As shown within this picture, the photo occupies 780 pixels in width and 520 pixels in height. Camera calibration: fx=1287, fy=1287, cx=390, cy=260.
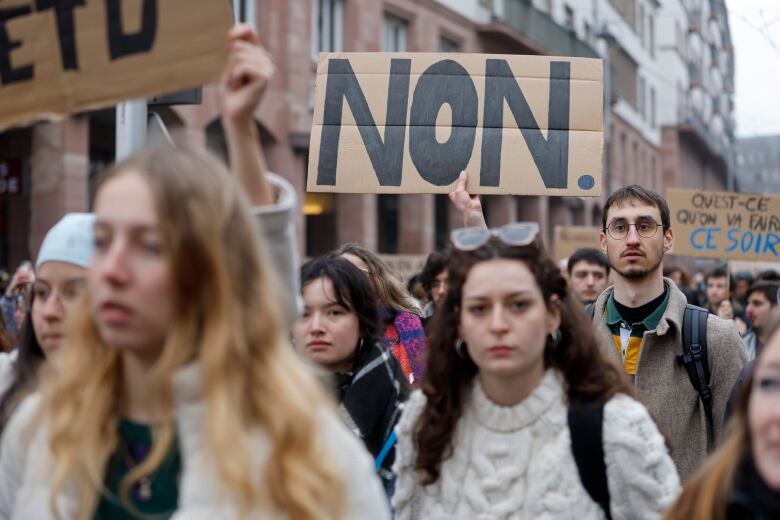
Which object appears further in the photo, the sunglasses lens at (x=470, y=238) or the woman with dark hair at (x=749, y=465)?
the sunglasses lens at (x=470, y=238)

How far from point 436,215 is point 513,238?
86.4 feet

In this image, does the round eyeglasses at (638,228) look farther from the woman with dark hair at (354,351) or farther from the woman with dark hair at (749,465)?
the woman with dark hair at (749,465)

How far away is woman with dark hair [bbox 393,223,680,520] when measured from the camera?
11.1 feet

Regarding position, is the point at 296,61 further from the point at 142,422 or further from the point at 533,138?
the point at 142,422

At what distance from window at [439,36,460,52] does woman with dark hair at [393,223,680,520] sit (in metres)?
23.9

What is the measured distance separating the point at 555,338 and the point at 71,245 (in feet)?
4.61

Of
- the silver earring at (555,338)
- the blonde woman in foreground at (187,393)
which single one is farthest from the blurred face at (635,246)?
the blonde woman in foreground at (187,393)

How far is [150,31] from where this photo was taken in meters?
3.36

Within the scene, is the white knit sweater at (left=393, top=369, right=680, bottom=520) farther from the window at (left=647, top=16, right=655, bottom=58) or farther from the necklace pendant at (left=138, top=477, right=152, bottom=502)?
the window at (left=647, top=16, right=655, bottom=58)

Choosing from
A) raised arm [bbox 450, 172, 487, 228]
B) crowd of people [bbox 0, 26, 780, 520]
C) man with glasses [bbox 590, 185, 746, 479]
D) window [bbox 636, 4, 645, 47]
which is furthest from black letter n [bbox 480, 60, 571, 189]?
window [bbox 636, 4, 645, 47]

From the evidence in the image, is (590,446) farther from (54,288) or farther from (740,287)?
(740,287)

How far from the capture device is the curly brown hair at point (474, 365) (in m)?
3.60

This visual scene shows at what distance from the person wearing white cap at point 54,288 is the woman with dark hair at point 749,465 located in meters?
1.71

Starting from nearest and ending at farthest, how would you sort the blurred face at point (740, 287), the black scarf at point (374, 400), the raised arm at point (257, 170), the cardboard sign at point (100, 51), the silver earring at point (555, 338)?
the raised arm at point (257, 170), the cardboard sign at point (100, 51), the silver earring at point (555, 338), the black scarf at point (374, 400), the blurred face at point (740, 287)
